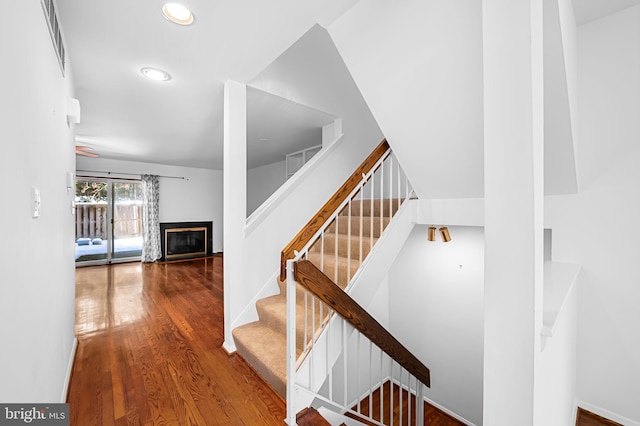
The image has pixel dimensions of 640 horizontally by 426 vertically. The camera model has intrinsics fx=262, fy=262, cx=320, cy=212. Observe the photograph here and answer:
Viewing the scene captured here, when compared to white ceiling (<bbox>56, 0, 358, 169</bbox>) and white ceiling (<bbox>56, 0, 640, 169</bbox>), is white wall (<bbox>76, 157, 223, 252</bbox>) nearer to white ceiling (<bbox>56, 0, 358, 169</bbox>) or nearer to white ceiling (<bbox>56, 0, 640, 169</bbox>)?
white ceiling (<bbox>56, 0, 640, 169</bbox>)

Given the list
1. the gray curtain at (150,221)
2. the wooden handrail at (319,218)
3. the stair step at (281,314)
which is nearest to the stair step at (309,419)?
the stair step at (281,314)

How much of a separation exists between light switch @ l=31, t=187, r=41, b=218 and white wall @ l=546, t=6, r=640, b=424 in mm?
3177

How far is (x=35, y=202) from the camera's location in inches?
38.9

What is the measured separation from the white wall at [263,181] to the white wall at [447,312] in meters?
3.73

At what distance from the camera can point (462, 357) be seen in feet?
10.7

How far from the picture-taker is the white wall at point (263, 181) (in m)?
6.46

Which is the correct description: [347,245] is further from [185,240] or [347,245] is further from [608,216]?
[185,240]

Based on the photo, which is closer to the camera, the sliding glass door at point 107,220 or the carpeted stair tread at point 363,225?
the carpeted stair tread at point 363,225

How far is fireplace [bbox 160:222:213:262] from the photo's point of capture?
647cm

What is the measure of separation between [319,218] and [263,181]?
18.4ft

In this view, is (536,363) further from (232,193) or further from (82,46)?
(82,46)

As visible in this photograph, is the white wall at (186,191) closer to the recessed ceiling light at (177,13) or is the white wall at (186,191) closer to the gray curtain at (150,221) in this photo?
the gray curtain at (150,221)

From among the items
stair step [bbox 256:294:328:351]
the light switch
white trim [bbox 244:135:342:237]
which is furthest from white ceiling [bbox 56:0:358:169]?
stair step [bbox 256:294:328:351]

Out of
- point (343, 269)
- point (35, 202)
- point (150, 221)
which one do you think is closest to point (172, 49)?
point (35, 202)
